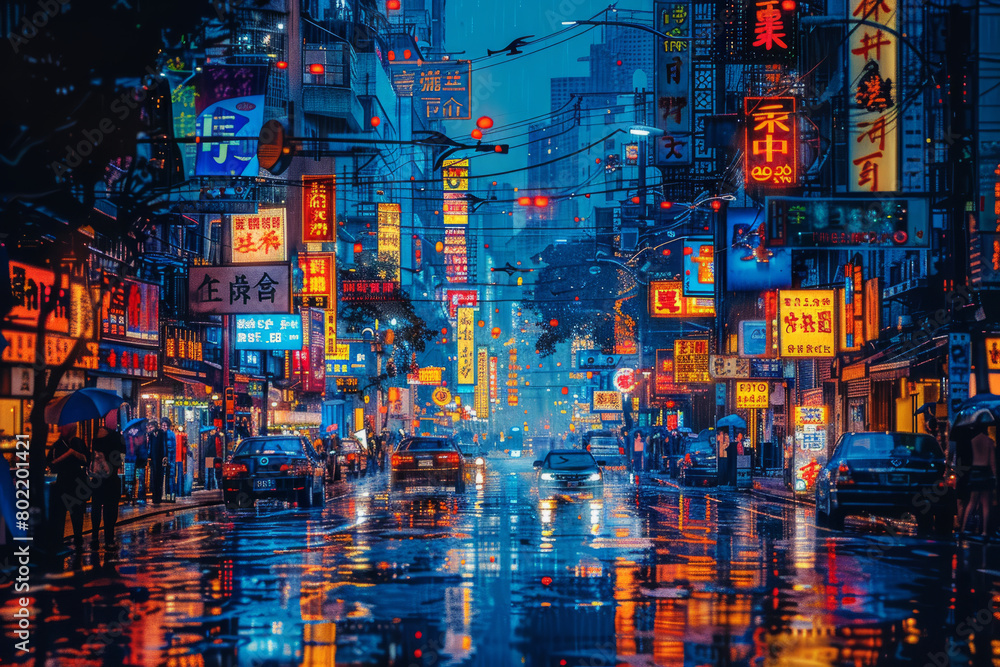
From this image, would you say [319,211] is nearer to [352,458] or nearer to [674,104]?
[674,104]

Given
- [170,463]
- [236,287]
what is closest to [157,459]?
[170,463]

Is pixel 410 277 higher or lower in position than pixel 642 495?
higher

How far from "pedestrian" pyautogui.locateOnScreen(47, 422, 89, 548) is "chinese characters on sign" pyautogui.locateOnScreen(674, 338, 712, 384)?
42221 mm

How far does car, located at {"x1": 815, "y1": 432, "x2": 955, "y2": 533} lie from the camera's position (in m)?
22.1

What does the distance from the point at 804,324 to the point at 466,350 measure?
105 m

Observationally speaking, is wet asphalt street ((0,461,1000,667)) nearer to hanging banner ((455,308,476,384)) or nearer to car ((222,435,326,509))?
car ((222,435,326,509))

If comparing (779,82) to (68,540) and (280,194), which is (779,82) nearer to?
(280,194)

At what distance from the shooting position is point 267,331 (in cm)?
4166

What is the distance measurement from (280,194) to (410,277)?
207 ft

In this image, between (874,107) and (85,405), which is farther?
(874,107)

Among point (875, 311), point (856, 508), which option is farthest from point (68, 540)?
point (875, 311)

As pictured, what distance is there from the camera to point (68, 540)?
20891 millimetres

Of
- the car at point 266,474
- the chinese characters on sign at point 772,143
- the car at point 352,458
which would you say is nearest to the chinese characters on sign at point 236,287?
the car at point 266,474

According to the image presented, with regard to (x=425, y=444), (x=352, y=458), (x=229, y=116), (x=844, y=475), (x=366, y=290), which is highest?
(x=229, y=116)
